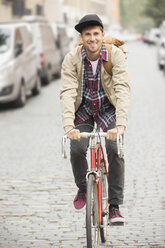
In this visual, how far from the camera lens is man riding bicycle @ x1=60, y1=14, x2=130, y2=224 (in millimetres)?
4473

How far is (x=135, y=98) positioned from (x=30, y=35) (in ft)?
11.8

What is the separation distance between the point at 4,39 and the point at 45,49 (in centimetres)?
518

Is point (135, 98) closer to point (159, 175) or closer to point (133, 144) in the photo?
point (133, 144)

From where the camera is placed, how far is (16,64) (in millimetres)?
14461

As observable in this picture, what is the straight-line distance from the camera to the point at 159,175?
717cm

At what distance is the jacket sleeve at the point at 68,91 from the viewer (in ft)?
14.5

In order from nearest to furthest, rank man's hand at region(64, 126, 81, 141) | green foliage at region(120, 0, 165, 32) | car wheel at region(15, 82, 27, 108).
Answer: man's hand at region(64, 126, 81, 141) < car wheel at region(15, 82, 27, 108) < green foliage at region(120, 0, 165, 32)

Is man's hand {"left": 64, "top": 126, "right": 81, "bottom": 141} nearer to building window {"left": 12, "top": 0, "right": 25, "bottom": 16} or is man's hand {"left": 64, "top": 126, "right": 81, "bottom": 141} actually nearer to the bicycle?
the bicycle

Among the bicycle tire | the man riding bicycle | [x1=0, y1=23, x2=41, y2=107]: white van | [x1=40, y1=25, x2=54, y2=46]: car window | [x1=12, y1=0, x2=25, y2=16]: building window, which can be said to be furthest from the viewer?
[x1=12, y1=0, x2=25, y2=16]: building window

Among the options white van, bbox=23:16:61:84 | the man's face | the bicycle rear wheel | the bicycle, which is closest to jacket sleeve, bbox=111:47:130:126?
the man's face

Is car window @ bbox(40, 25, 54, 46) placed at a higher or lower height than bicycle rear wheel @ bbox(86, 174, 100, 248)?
higher

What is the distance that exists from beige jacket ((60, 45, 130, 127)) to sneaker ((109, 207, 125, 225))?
0.79 metres

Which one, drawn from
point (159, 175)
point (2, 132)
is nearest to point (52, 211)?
point (159, 175)

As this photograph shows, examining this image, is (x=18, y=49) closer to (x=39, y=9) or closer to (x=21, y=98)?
(x=21, y=98)
